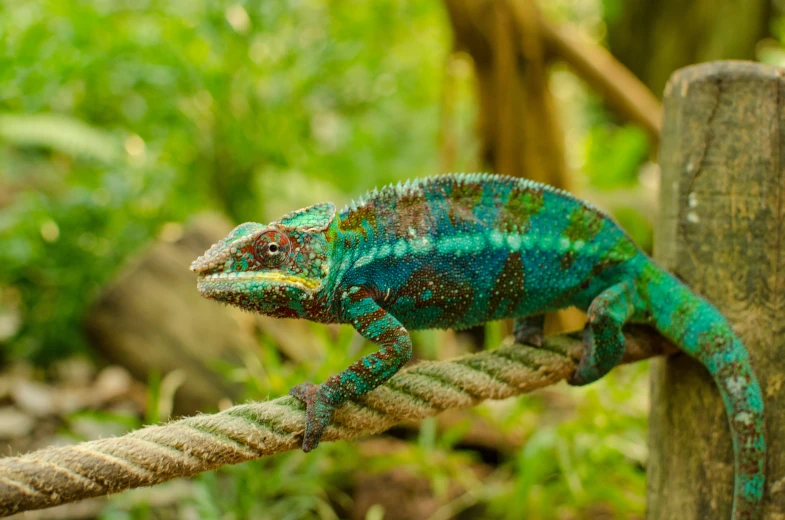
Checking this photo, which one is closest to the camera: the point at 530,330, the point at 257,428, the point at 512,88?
the point at 257,428

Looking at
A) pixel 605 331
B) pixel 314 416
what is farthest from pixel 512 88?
pixel 314 416

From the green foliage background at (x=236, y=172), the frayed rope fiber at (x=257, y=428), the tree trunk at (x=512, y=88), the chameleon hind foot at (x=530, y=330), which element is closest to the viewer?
the frayed rope fiber at (x=257, y=428)

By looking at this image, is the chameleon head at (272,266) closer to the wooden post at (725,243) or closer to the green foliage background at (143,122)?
the wooden post at (725,243)

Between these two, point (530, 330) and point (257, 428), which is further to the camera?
point (530, 330)

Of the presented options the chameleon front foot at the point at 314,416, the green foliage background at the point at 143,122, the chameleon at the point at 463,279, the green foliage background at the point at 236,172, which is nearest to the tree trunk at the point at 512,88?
the green foliage background at the point at 236,172

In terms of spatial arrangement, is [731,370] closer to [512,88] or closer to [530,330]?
[530,330]

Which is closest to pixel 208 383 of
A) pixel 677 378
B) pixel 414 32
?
pixel 677 378

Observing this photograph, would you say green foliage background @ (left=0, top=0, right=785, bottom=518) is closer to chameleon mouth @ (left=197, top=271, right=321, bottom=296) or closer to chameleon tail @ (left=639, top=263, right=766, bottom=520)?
chameleon tail @ (left=639, top=263, right=766, bottom=520)
